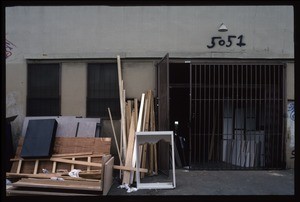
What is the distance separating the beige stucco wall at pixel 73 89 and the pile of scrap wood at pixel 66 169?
1103mm

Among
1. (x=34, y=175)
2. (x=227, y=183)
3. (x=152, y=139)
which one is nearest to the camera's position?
(x=34, y=175)

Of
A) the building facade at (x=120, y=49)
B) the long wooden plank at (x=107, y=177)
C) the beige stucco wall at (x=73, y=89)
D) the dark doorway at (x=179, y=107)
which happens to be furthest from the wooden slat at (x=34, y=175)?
the dark doorway at (x=179, y=107)

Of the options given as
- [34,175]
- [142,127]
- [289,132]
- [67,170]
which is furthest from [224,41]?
[34,175]

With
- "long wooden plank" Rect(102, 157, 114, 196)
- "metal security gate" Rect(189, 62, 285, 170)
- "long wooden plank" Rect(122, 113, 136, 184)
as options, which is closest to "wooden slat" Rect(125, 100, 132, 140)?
"long wooden plank" Rect(122, 113, 136, 184)

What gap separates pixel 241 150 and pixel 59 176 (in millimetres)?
5036

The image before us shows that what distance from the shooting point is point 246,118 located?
30.4ft

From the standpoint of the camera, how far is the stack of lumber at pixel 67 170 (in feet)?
18.2

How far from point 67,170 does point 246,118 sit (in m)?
5.25

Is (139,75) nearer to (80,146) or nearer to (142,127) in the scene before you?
(142,127)

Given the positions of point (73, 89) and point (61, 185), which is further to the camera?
point (73, 89)
